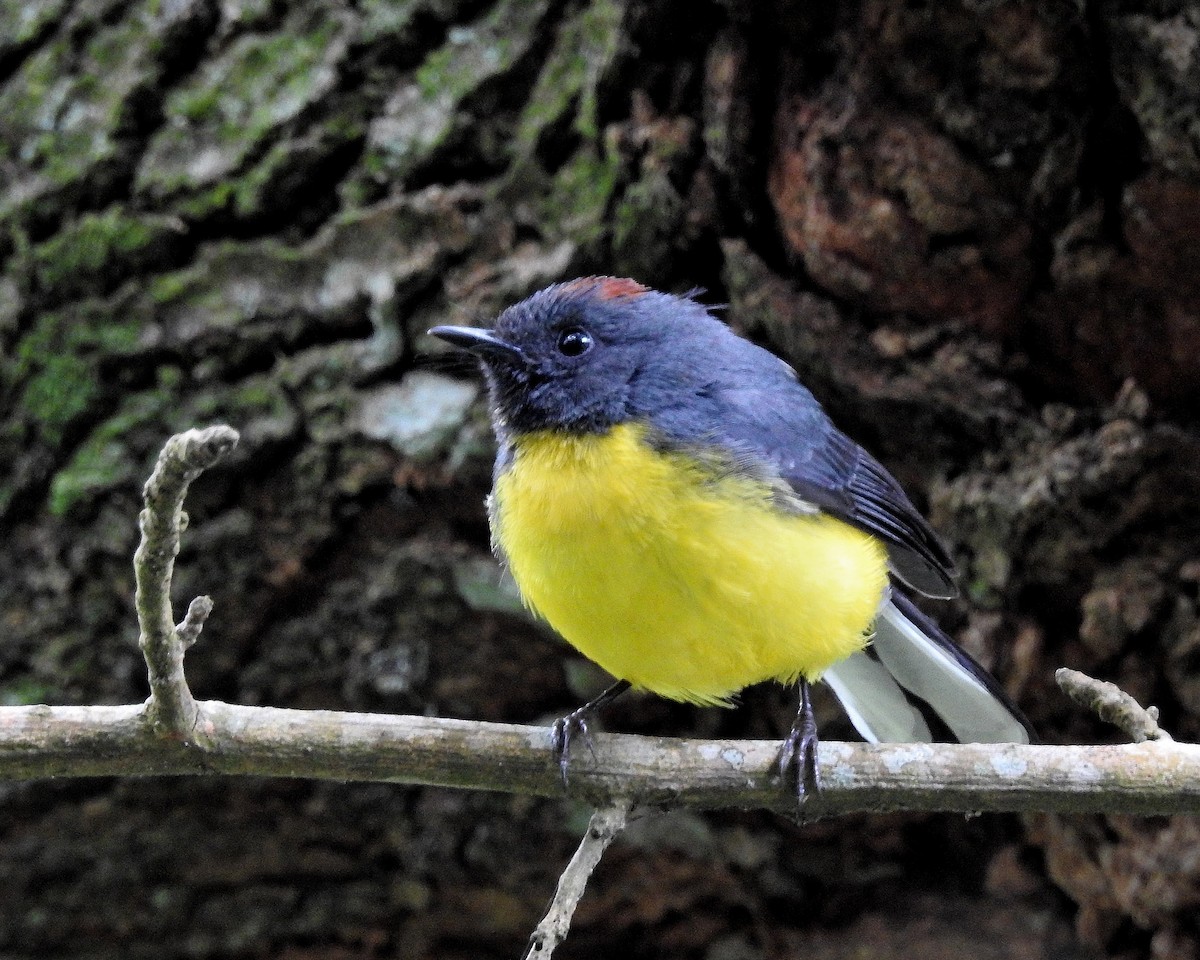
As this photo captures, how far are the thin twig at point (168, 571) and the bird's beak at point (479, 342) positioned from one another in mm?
1208

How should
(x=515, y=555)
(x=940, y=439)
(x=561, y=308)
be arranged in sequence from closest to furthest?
(x=515, y=555) → (x=561, y=308) → (x=940, y=439)

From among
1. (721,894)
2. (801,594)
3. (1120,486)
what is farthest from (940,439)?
(721,894)

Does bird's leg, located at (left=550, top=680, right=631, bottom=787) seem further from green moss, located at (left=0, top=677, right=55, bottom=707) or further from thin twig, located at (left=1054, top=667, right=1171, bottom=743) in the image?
green moss, located at (left=0, top=677, right=55, bottom=707)

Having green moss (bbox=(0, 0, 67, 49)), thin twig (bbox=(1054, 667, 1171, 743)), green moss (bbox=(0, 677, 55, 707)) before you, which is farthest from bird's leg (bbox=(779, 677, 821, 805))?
green moss (bbox=(0, 0, 67, 49))

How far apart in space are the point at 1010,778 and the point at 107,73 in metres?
3.86

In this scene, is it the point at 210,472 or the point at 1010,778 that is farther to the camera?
the point at 210,472

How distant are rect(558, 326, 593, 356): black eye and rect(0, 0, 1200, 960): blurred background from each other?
0.57 metres

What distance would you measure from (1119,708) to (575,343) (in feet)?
5.52

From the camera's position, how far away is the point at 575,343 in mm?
3543

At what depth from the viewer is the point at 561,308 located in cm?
355

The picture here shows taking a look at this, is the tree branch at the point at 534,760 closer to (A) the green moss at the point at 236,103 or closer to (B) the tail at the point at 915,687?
(B) the tail at the point at 915,687

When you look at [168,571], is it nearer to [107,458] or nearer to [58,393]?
[107,458]

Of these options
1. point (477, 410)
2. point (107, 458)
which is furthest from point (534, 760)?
point (107, 458)

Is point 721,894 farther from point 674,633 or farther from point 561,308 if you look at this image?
point 561,308
